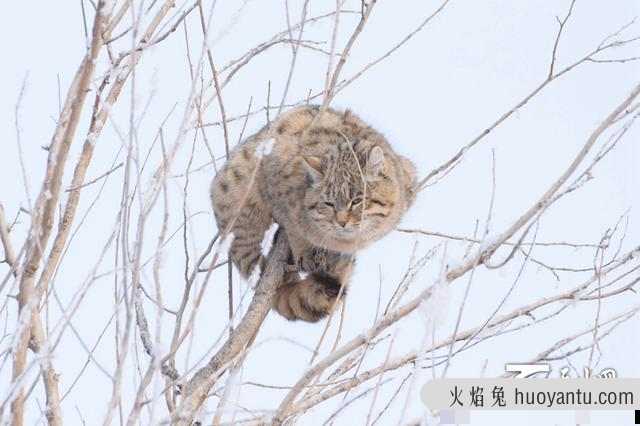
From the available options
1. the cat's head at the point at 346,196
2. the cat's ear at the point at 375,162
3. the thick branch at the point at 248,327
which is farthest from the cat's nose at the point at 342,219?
the thick branch at the point at 248,327

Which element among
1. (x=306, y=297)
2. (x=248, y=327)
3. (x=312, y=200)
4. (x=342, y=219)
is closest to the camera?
(x=248, y=327)

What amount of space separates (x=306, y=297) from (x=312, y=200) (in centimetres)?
60

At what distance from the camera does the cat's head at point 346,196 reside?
423 cm

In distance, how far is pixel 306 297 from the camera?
3.97 meters

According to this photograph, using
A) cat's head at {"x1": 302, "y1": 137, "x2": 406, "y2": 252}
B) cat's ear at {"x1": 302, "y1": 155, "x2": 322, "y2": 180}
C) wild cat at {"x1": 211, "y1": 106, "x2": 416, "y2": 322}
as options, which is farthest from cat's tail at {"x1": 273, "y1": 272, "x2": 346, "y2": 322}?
cat's ear at {"x1": 302, "y1": 155, "x2": 322, "y2": 180}

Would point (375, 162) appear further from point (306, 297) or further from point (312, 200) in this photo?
point (306, 297)

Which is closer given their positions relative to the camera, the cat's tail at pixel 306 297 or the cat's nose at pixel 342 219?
the cat's tail at pixel 306 297

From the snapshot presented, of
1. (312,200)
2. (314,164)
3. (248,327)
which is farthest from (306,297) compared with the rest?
(248,327)

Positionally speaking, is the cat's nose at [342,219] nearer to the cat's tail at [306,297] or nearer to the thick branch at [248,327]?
the cat's tail at [306,297]

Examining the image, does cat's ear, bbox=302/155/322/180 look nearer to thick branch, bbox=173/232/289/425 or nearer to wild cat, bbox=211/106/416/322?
wild cat, bbox=211/106/416/322

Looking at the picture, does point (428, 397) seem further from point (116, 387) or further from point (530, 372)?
point (116, 387)

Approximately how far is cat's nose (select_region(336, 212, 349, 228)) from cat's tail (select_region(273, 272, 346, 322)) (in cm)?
29

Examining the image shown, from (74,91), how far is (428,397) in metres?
1.34

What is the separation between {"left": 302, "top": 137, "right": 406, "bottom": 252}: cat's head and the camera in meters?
4.23
